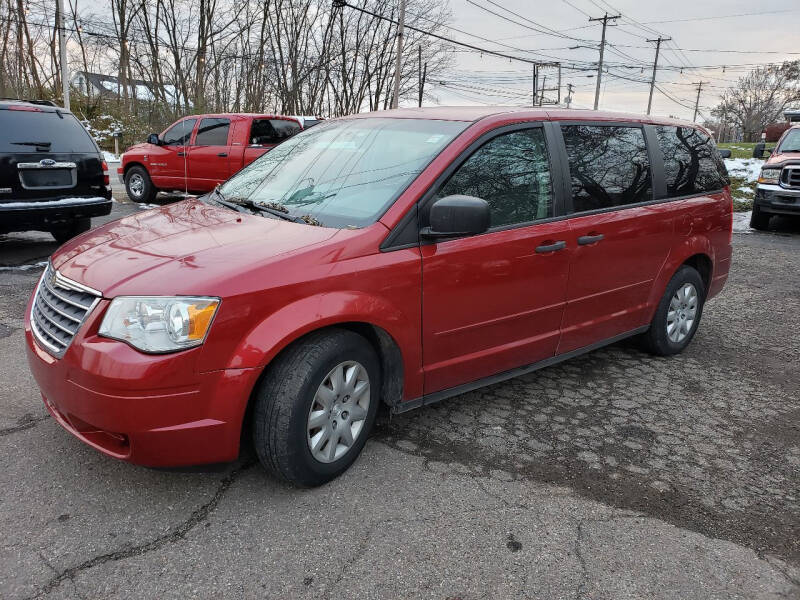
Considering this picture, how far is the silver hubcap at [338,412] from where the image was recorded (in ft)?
9.03

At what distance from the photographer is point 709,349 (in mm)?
5086

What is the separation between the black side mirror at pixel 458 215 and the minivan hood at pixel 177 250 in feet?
1.62

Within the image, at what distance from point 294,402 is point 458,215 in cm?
111

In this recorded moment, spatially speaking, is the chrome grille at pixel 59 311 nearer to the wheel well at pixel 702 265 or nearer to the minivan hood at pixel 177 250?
the minivan hood at pixel 177 250

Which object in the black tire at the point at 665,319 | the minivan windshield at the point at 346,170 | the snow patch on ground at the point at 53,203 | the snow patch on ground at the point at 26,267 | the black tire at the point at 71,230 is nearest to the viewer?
the minivan windshield at the point at 346,170

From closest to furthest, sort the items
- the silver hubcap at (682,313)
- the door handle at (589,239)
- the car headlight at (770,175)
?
the door handle at (589,239) → the silver hubcap at (682,313) → the car headlight at (770,175)

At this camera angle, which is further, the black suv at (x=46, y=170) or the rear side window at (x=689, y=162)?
the black suv at (x=46, y=170)

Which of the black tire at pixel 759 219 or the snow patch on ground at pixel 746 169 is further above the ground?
the snow patch on ground at pixel 746 169

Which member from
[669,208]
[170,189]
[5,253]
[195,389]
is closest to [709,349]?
[669,208]

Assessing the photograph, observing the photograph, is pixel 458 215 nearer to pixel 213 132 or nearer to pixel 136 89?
pixel 213 132

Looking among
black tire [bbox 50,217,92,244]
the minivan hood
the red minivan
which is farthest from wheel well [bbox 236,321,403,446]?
black tire [bbox 50,217,92,244]

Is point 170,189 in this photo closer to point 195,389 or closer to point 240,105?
point 195,389

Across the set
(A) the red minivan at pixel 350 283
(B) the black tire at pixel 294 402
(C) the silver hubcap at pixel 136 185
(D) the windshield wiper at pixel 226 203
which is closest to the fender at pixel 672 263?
(A) the red minivan at pixel 350 283

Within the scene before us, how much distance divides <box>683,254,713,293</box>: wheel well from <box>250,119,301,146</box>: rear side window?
862 cm
